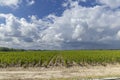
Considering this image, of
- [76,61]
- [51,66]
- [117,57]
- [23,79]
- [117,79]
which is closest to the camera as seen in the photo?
[117,79]

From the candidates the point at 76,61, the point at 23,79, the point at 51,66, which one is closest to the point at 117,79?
the point at 23,79

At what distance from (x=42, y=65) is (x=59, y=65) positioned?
252 cm

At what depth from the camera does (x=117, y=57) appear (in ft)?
138

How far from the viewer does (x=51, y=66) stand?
32281 mm

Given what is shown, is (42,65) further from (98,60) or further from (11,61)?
(98,60)

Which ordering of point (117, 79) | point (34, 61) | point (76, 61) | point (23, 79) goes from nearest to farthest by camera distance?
1. point (117, 79)
2. point (23, 79)
3. point (34, 61)
4. point (76, 61)

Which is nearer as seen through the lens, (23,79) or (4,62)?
(23,79)

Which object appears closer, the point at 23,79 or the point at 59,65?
the point at 23,79

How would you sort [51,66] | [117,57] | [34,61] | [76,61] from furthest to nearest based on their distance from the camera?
1. [117,57]
2. [76,61]
3. [34,61]
4. [51,66]

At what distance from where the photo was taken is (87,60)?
38562mm

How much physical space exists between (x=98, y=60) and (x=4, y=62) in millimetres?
15847

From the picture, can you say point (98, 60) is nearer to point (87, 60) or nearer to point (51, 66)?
point (87, 60)

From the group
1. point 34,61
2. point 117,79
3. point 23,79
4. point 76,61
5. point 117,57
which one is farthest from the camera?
point 117,57

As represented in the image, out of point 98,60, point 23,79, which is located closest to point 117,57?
point 98,60
